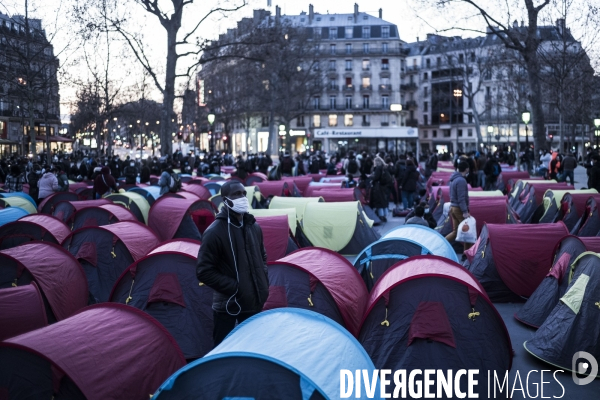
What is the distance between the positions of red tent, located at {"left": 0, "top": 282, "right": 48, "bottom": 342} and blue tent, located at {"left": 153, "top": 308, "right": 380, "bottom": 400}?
2.92m

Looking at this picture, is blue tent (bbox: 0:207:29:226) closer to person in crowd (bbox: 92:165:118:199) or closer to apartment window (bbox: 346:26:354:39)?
person in crowd (bbox: 92:165:118:199)

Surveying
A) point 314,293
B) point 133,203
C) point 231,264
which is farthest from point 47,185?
point 231,264

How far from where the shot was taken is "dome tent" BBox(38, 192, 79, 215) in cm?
1595

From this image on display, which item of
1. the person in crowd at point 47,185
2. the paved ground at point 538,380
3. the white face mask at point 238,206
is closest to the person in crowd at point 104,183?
the person in crowd at point 47,185

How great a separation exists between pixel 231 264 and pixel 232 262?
3 cm

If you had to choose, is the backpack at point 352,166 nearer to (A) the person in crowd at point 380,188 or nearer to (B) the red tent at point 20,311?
(A) the person in crowd at point 380,188

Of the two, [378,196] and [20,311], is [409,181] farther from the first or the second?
[20,311]

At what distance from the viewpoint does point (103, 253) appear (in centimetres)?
1021

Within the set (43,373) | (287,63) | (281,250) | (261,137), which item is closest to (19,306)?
(43,373)

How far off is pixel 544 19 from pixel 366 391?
1010 inches

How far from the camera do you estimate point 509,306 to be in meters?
10.1

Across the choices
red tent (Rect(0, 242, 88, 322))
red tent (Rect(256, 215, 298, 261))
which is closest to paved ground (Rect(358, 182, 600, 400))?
red tent (Rect(256, 215, 298, 261))

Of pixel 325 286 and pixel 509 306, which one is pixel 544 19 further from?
pixel 325 286

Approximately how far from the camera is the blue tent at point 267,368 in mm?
4285
